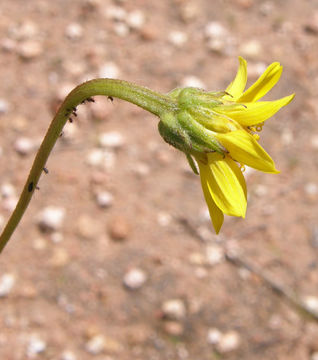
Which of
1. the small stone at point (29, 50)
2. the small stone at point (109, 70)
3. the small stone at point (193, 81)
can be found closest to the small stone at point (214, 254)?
the small stone at point (193, 81)

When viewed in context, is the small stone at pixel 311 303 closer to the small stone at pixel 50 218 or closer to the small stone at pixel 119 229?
the small stone at pixel 119 229

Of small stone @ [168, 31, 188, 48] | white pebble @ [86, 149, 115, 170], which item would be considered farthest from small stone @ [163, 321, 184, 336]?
small stone @ [168, 31, 188, 48]

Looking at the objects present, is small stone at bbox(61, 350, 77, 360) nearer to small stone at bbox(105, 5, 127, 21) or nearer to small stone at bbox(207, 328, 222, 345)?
small stone at bbox(207, 328, 222, 345)

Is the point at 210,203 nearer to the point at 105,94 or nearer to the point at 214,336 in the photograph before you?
the point at 105,94

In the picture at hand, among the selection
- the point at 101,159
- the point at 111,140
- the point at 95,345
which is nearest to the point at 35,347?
the point at 95,345

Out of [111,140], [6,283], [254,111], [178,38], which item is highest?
[178,38]

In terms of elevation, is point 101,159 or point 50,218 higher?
point 101,159

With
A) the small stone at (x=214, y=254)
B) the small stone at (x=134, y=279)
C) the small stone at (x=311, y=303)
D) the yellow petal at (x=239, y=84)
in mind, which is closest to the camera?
the yellow petal at (x=239, y=84)
